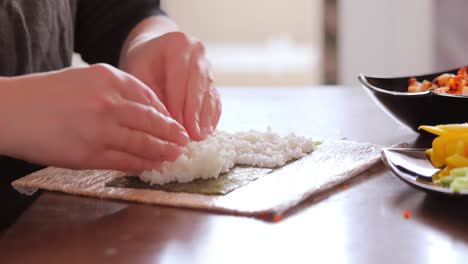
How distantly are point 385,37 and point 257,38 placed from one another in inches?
80.3

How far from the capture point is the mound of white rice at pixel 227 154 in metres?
0.85

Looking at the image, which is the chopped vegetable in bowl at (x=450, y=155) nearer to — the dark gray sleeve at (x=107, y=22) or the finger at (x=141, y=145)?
the finger at (x=141, y=145)

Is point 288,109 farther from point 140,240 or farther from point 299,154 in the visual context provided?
point 140,240

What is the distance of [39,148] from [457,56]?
1983 mm

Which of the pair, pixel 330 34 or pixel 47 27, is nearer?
pixel 47 27

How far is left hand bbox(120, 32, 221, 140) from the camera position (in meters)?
0.98

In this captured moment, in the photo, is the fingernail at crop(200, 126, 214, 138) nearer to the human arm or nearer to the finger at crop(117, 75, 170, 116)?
the human arm

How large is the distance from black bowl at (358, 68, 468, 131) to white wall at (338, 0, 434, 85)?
5.00ft

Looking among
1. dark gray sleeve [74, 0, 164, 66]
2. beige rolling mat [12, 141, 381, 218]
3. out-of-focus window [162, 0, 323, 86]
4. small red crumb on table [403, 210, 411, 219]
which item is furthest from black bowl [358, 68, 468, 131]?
out-of-focus window [162, 0, 323, 86]

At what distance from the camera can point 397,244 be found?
0.65 meters

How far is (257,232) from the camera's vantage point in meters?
0.69

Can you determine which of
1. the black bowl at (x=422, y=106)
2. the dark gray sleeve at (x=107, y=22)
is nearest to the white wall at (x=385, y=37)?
the dark gray sleeve at (x=107, y=22)

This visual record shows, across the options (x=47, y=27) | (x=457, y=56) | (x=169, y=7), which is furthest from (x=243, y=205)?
(x=169, y=7)

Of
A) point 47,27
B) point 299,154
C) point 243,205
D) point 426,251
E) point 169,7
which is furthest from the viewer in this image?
point 169,7
